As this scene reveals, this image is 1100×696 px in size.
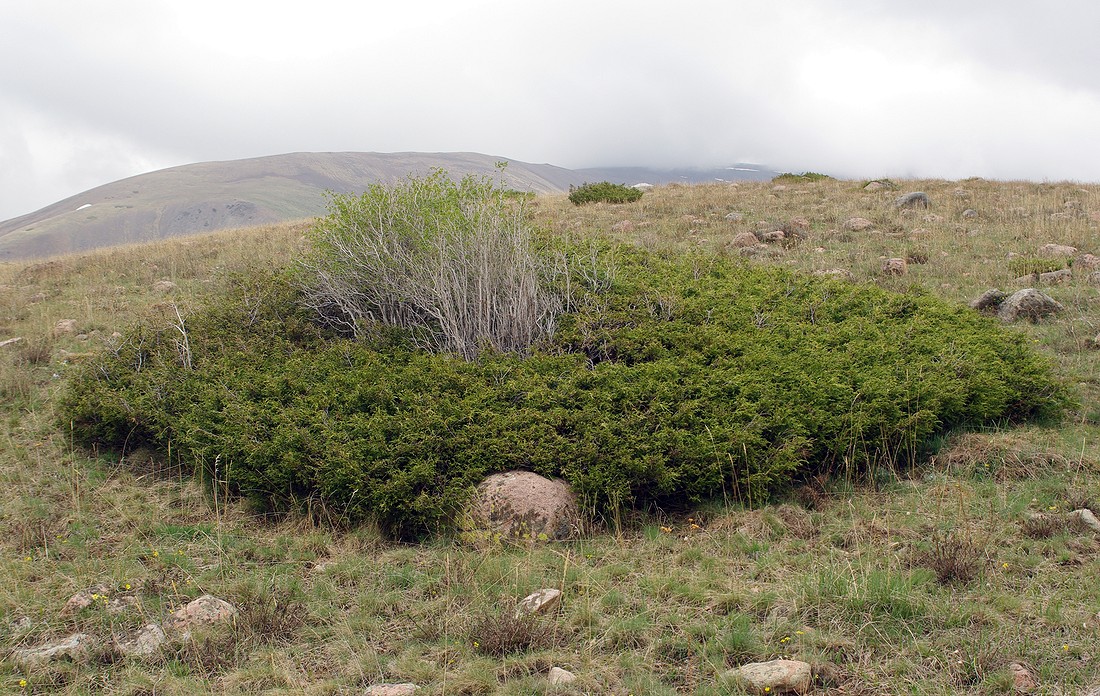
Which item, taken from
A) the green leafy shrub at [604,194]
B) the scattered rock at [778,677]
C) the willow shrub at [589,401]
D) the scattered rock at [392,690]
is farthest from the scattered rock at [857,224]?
the scattered rock at [392,690]

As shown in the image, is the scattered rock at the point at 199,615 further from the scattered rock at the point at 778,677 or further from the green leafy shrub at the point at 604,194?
the green leafy shrub at the point at 604,194

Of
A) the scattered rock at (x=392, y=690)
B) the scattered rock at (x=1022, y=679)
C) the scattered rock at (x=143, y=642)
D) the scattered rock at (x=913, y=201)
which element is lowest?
the scattered rock at (x=392, y=690)

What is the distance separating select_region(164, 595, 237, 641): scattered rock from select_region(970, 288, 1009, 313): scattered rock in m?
8.39

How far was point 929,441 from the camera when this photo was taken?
17.5 ft

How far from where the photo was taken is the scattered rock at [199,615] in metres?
3.56

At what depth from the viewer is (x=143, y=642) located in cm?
345

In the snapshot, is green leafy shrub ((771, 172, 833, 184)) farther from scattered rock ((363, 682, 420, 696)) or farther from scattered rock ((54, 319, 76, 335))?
scattered rock ((363, 682, 420, 696))

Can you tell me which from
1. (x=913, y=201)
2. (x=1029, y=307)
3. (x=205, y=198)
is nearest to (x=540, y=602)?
(x=1029, y=307)

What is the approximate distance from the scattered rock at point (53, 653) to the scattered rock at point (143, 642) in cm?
14

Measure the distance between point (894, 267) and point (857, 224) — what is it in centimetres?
288

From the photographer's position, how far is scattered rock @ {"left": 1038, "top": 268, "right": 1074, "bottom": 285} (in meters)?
9.02

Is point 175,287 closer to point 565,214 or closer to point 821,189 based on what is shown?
point 565,214

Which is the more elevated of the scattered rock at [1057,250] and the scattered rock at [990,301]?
the scattered rock at [1057,250]

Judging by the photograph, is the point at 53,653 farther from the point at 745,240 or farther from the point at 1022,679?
the point at 745,240
